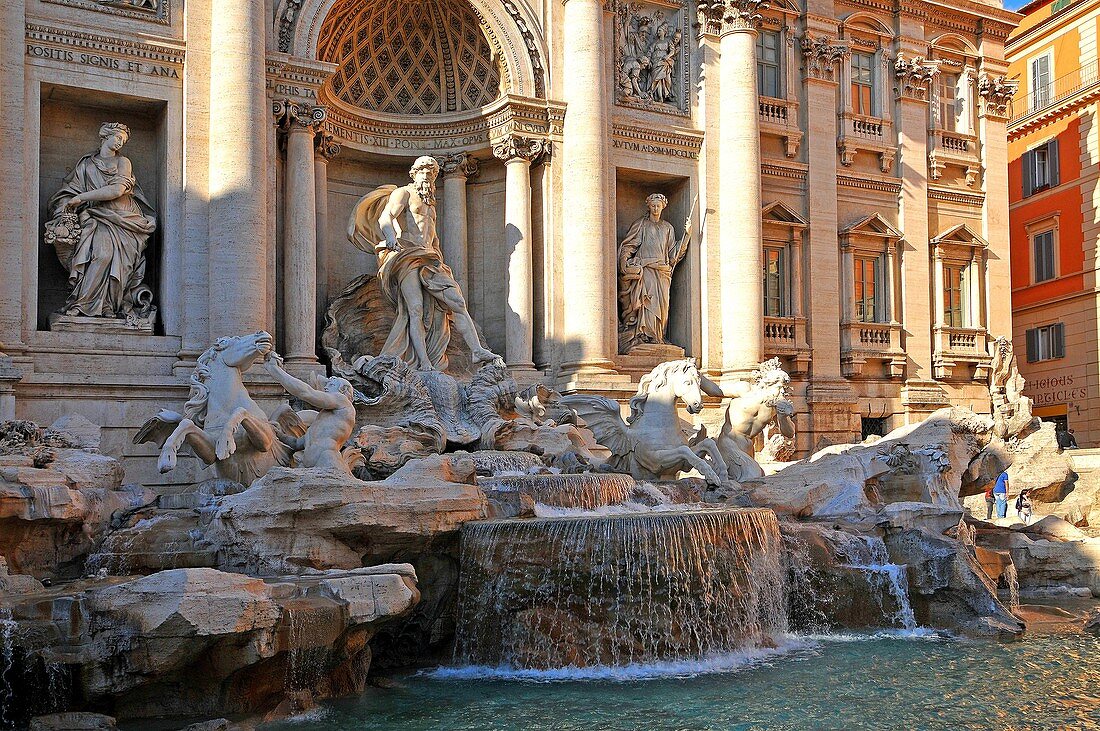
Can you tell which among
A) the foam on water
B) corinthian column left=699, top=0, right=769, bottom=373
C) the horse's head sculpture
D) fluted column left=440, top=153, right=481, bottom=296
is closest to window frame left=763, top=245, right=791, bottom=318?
corinthian column left=699, top=0, right=769, bottom=373

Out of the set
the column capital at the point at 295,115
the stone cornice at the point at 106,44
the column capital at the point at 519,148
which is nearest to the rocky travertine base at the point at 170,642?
the stone cornice at the point at 106,44

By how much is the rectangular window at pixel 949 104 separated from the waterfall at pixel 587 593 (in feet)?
54.8

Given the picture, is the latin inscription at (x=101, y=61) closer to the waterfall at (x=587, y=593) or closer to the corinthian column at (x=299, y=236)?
the corinthian column at (x=299, y=236)

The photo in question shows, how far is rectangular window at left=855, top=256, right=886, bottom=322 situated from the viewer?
23312mm

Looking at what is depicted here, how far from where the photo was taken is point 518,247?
18.6 meters

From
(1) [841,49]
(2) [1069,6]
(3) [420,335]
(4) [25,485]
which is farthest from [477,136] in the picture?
(2) [1069,6]

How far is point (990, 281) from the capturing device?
2492 cm

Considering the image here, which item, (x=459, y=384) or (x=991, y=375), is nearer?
(x=459, y=384)

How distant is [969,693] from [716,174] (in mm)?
12379

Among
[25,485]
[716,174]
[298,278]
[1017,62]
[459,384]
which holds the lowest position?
[25,485]

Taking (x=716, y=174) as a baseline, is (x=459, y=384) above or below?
below

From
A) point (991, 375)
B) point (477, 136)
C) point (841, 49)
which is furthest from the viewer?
point (991, 375)

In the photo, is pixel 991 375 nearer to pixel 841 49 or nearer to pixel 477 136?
pixel 841 49

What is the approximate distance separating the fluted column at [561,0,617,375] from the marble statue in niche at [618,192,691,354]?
88 cm
